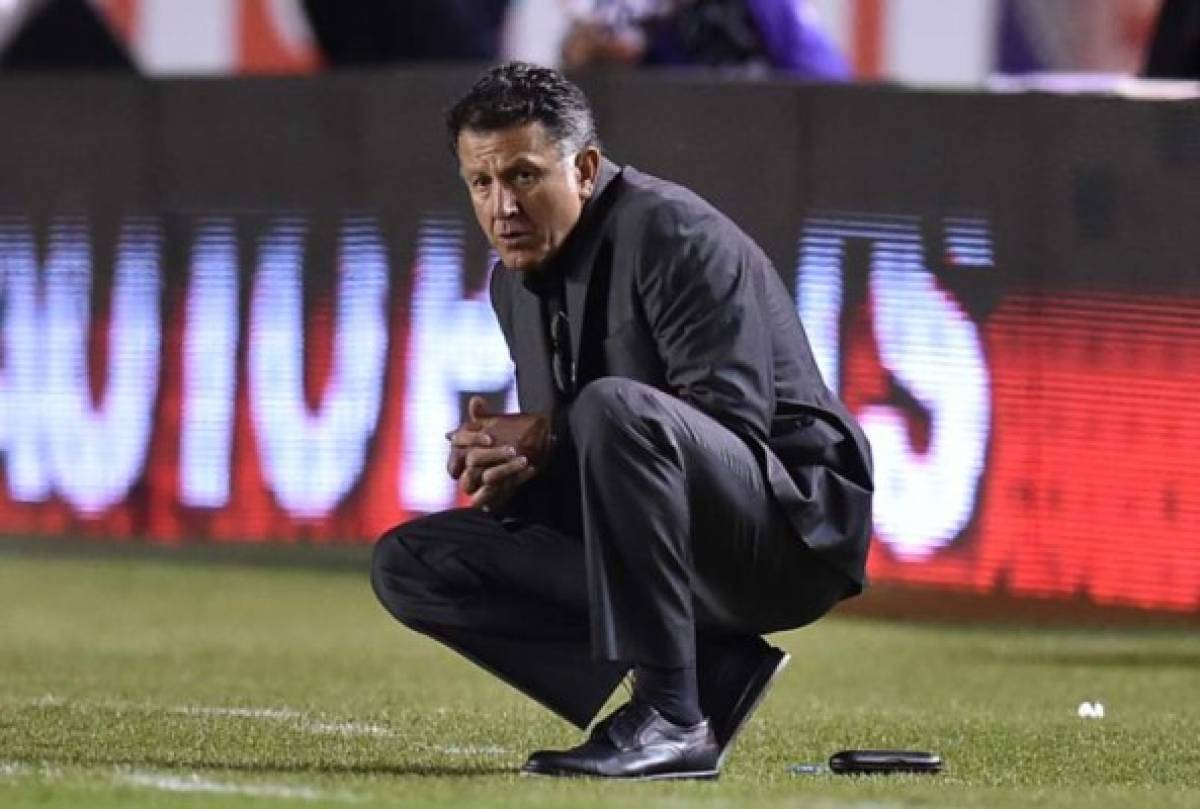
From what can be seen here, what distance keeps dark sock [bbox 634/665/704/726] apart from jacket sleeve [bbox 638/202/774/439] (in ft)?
1.61

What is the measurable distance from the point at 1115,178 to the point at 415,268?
2603 mm

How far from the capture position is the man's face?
6.46 meters

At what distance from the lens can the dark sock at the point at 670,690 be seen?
638 centimetres

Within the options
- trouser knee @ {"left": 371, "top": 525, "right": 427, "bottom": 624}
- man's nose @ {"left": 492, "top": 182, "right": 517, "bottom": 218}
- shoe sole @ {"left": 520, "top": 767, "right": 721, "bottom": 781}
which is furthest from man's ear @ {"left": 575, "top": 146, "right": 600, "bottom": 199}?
shoe sole @ {"left": 520, "top": 767, "right": 721, "bottom": 781}

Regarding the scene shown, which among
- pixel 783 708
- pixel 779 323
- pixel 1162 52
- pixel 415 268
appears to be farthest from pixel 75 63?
pixel 779 323

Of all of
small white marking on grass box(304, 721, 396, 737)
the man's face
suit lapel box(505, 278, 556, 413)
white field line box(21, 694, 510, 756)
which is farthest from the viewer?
small white marking on grass box(304, 721, 396, 737)

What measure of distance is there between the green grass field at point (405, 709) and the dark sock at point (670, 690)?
0.15m

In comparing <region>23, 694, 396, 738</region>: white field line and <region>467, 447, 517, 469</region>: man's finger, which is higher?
<region>467, 447, 517, 469</region>: man's finger

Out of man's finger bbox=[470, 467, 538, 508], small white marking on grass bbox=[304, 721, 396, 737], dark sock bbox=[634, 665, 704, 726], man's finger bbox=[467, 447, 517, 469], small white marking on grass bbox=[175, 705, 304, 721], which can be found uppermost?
man's finger bbox=[467, 447, 517, 469]

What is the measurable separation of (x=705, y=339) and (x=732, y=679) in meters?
0.82

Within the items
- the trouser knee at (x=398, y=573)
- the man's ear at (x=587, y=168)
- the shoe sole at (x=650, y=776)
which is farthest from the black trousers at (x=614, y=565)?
the man's ear at (x=587, y=168)

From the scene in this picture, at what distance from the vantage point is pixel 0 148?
1251cm

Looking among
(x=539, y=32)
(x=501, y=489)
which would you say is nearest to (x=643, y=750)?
(x=501, y=489)

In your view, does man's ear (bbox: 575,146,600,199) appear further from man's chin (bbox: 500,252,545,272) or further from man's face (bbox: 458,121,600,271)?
man's chin (bbox: 500,252,545,272)
